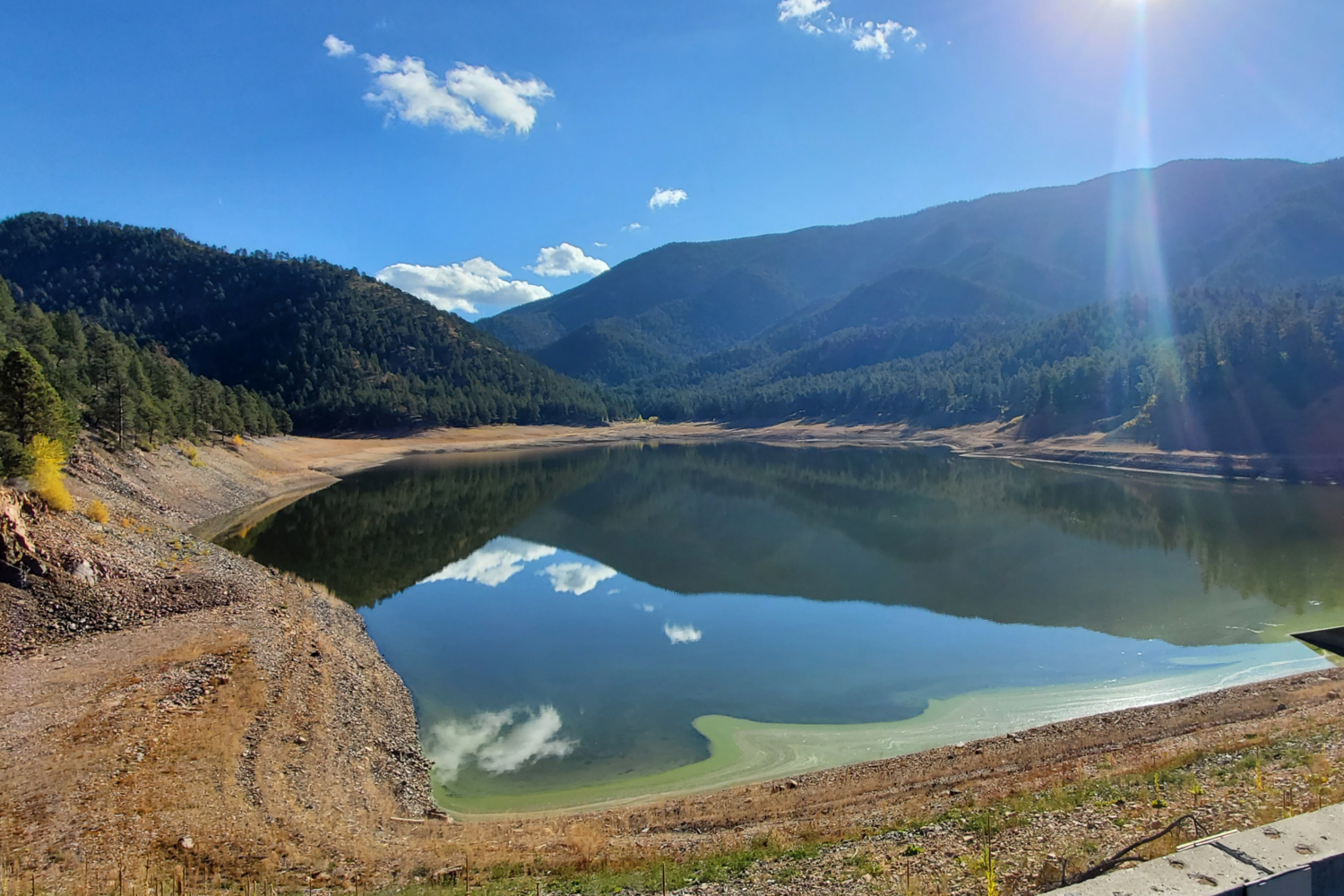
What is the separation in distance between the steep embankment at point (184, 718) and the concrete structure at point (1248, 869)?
788 cm

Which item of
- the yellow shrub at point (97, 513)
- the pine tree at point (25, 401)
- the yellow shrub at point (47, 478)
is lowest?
the yellow shrub at point (97, 513)

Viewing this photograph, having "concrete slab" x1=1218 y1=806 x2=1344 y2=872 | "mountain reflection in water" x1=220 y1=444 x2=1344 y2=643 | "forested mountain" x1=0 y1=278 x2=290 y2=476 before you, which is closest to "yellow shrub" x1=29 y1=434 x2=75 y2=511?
"forested mountain" x1=0 y1=278 x2=290 y2=476

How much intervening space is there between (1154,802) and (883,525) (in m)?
32.2

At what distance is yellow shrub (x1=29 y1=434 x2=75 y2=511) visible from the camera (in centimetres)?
1953

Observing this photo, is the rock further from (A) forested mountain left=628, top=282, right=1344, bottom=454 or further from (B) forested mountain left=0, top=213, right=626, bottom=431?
(B) forested mountain left=0, top=213, right=626, bottom=431

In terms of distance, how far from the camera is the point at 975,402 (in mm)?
104375

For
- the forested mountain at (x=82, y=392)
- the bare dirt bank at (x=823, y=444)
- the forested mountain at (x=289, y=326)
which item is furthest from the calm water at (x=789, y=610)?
the forested mountain at (x=289, y=326)

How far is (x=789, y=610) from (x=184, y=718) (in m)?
16.9

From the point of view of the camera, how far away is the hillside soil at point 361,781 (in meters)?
7.70

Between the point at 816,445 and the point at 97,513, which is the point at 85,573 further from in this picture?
the point at 816,445

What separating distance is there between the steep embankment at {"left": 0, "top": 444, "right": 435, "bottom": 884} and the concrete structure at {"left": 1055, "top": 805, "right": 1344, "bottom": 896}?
788cm

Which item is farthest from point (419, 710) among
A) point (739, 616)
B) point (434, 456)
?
point (434, 456)

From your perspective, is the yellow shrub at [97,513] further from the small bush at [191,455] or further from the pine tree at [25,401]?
the small bush at [191,455]

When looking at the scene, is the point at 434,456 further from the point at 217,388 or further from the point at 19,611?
the point at 19,611
